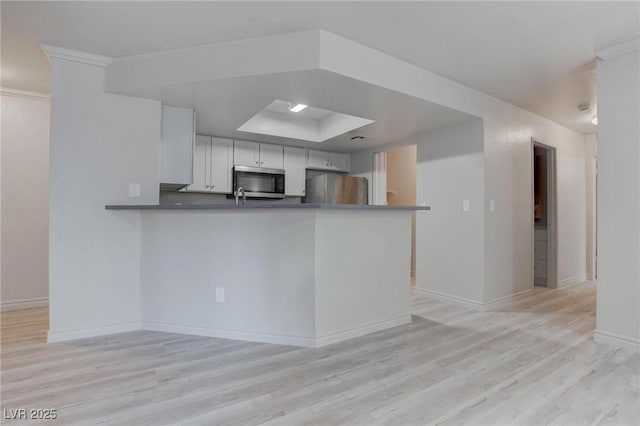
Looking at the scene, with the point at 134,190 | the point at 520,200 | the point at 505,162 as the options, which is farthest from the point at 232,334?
the point at 520,200

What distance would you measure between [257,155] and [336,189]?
123 cm

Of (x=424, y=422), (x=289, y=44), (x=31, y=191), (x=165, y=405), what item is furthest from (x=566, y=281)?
(x=31, y=191)

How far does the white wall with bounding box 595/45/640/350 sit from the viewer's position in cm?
238

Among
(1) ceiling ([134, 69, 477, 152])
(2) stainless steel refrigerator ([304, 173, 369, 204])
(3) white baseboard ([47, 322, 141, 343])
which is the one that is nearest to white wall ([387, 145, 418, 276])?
(2) stainless steel refrigerator ([304, 173, 369, 204])

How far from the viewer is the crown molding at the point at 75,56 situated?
254cm

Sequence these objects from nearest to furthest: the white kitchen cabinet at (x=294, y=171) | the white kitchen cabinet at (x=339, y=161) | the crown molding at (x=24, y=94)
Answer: the crown molding at (x=24, y=94) < the white kitchen cabinet at (x=294, y=171) < the white kitchen cabinet at (x=339, y=161)

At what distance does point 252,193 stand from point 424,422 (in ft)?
11.6

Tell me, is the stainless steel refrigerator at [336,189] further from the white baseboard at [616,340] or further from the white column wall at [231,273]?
the white baseboard at [616,340]

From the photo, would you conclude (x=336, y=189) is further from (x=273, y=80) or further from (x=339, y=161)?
(x=273, y=80)

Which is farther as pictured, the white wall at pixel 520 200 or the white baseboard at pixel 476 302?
the white wall at pixel 520 200

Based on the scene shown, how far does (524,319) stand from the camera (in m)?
3.13

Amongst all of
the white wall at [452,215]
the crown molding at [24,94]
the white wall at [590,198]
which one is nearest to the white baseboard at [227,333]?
the white wall at [452,215]

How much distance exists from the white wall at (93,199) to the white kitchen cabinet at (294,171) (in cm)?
230

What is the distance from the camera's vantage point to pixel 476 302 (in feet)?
11.4
